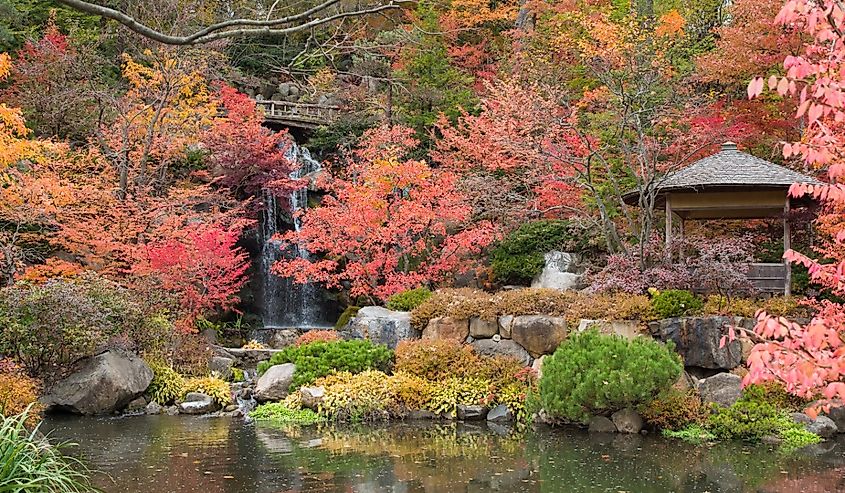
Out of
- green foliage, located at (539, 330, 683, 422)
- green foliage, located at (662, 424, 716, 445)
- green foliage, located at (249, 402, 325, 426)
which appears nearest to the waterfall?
green foliage, located at (249, 402, 325, 426)

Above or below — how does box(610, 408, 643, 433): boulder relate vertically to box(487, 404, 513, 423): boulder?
above

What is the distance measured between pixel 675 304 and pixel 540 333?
7.07 ft

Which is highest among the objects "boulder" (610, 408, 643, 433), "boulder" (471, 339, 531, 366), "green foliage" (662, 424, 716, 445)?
"boulder" (471, 339, 531, 366)

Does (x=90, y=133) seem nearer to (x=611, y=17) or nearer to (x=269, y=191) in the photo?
(x=269, y=191)

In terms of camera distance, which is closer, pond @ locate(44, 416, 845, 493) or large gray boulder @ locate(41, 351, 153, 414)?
pond @ locate(44, 416, 845, 493)

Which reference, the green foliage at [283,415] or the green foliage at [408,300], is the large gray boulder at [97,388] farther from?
the green foliage at [408,300]

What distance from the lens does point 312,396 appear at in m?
11.9

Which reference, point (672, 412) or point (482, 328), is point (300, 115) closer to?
point (482, 328)

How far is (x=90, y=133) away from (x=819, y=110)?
19.6 meters

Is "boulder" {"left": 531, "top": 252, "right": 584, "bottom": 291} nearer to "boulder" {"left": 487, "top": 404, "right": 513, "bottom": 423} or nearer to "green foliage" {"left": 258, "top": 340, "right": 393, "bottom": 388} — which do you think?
"green foliage" {"left": 258, "top": 340, "right": 393, "bottom": 388}

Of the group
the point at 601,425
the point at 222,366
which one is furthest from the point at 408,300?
the point at 601,425

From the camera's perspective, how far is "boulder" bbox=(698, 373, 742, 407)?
10.8 meters

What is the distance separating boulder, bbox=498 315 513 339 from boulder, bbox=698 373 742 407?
3.14 metres

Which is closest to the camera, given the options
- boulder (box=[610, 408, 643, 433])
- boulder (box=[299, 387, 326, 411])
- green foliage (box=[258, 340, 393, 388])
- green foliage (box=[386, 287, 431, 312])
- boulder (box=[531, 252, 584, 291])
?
boulder (box=[610, 408, 643, 433])
